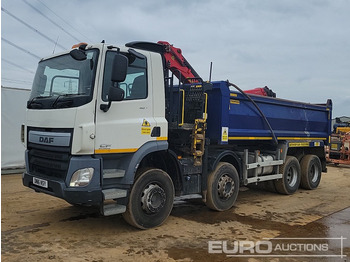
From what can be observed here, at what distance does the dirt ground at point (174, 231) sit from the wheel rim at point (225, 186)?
356 millimetres

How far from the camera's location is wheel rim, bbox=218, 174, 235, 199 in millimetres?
6398

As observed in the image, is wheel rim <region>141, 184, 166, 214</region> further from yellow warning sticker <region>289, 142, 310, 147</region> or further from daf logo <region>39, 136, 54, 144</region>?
yellow warning sticker <region>289, 142, 310, 147</region>

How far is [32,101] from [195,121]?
105 inches

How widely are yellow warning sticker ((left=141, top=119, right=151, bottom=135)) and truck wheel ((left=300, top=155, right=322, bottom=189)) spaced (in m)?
5.74

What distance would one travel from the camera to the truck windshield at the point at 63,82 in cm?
459

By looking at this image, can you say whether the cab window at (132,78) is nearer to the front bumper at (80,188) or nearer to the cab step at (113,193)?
the front bumper at (80,188)

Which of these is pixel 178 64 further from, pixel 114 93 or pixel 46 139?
pixel 46 139

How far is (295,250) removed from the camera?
456 cm

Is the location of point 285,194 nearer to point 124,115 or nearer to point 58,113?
point 124,115

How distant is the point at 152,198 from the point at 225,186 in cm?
188

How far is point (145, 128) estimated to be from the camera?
5.05 m

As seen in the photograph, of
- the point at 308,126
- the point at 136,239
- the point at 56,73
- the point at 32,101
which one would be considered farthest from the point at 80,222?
the point at 308,126

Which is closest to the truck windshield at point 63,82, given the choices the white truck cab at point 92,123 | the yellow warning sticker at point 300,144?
the white truck cab at point 92,123

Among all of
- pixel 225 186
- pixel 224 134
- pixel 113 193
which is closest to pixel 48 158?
pixel 113 193
